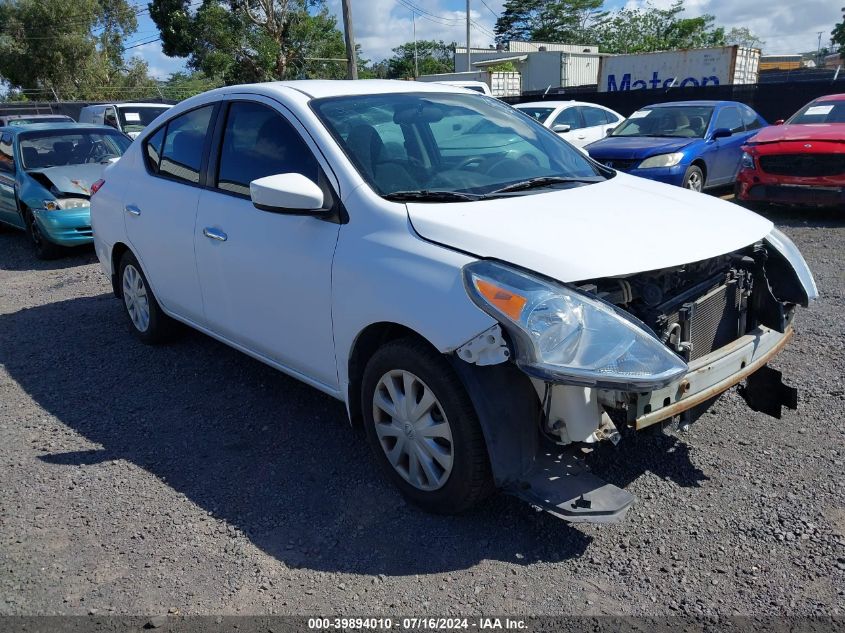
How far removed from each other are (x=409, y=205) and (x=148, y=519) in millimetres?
1817

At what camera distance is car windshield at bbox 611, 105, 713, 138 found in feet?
36.1

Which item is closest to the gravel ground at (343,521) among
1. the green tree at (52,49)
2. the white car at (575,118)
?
the white car at (575,118)

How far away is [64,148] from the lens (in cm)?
957

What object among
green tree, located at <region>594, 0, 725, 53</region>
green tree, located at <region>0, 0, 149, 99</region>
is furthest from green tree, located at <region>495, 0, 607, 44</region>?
green tree, located at <region>0, 0, 149, 99</region>

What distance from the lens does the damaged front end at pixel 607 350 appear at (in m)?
2.52

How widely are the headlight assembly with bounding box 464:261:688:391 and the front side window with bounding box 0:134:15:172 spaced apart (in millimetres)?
9122

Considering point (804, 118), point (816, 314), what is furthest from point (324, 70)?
point (816, 314)

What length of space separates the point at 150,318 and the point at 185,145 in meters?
1.36

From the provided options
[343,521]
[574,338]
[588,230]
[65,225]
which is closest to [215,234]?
[343,521]

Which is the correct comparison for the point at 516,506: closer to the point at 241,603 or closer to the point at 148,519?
the point at 241,603

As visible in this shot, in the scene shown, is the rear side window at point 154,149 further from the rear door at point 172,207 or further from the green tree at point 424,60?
the green tree at point 424,60

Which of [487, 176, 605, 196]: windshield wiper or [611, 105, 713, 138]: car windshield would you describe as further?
[611, 105, 713, 138]: car windshield

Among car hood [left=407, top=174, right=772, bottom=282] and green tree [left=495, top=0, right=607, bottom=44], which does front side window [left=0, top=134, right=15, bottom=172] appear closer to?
car hood [left=407, top=174, right=772, bottom=282]

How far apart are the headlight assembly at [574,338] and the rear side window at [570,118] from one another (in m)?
10.9
